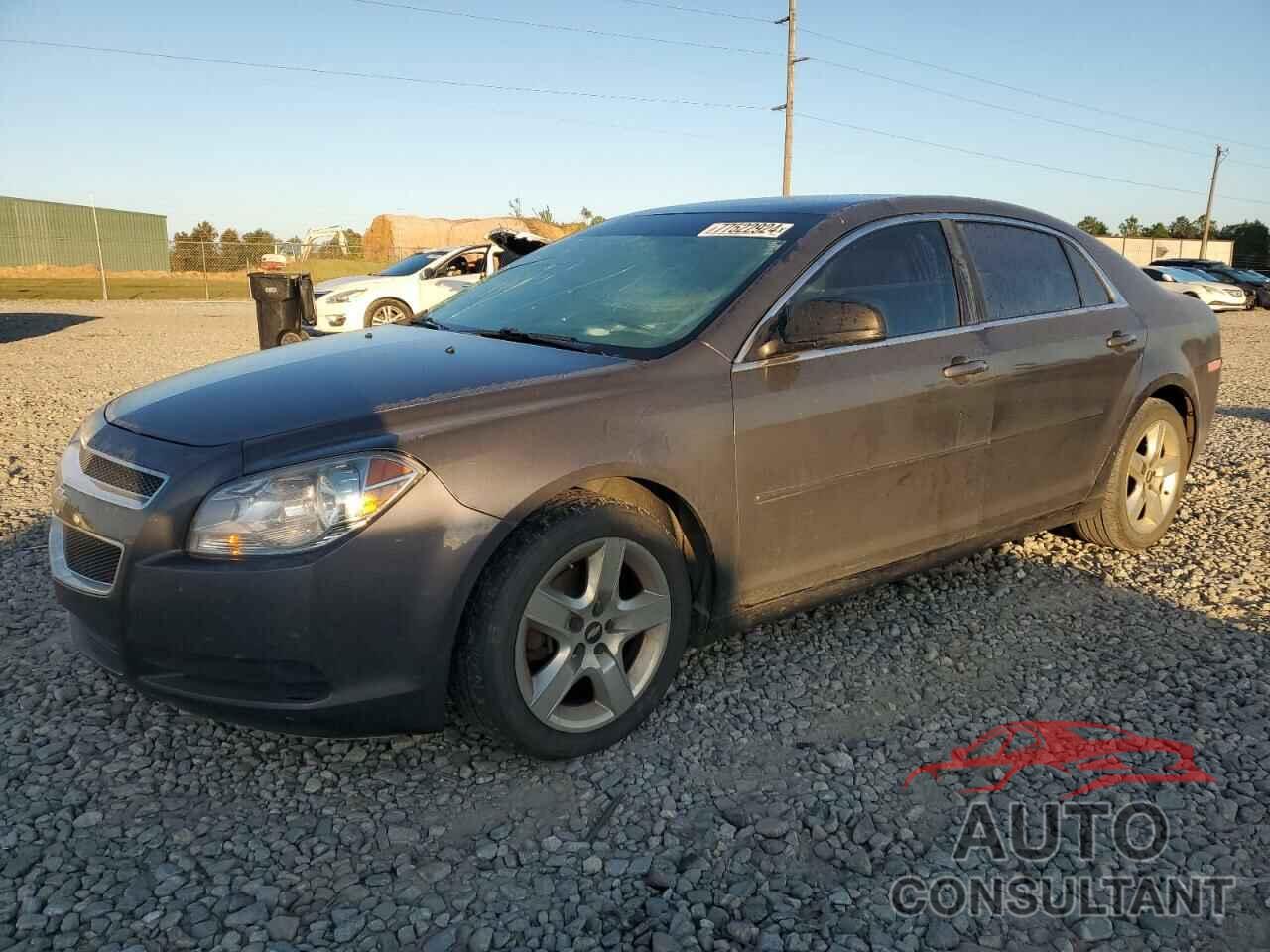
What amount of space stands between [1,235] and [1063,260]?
45.2 m

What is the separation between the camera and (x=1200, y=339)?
488 centimetres

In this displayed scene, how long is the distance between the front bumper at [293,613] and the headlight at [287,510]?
33mm

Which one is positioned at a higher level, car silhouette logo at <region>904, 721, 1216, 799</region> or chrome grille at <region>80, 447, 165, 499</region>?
chrome grille at <region>80, 447, 165, 499</region>

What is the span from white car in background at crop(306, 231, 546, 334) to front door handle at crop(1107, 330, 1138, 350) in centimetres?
944

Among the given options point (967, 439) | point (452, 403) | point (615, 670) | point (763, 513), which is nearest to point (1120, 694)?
point (967, 439)

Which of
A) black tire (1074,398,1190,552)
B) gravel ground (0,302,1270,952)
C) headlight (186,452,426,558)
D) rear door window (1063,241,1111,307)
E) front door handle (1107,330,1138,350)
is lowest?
gravel ground (0,302,1270,952)

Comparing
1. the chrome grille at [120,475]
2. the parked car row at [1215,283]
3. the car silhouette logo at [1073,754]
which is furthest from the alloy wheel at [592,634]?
the parked car row at [1215,283]

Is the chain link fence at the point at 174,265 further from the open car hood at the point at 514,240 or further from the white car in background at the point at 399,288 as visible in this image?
the open car hood at the point at 514,240

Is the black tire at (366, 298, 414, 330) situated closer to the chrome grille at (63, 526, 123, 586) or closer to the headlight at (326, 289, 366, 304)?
the headlight at (326, 289, 366, 304)

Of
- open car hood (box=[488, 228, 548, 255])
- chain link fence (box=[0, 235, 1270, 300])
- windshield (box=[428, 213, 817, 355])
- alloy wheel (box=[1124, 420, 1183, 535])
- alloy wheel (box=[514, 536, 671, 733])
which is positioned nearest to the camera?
alloy wheel (box=[514, 536, 671, 733])

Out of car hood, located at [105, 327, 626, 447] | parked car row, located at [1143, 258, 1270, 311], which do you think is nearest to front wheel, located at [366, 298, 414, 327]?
car hood, located at [105, 327, 626, 447]

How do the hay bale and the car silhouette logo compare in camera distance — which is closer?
the car silhouette logo

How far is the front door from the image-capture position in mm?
3223

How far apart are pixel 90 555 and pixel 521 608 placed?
4.01 ft
